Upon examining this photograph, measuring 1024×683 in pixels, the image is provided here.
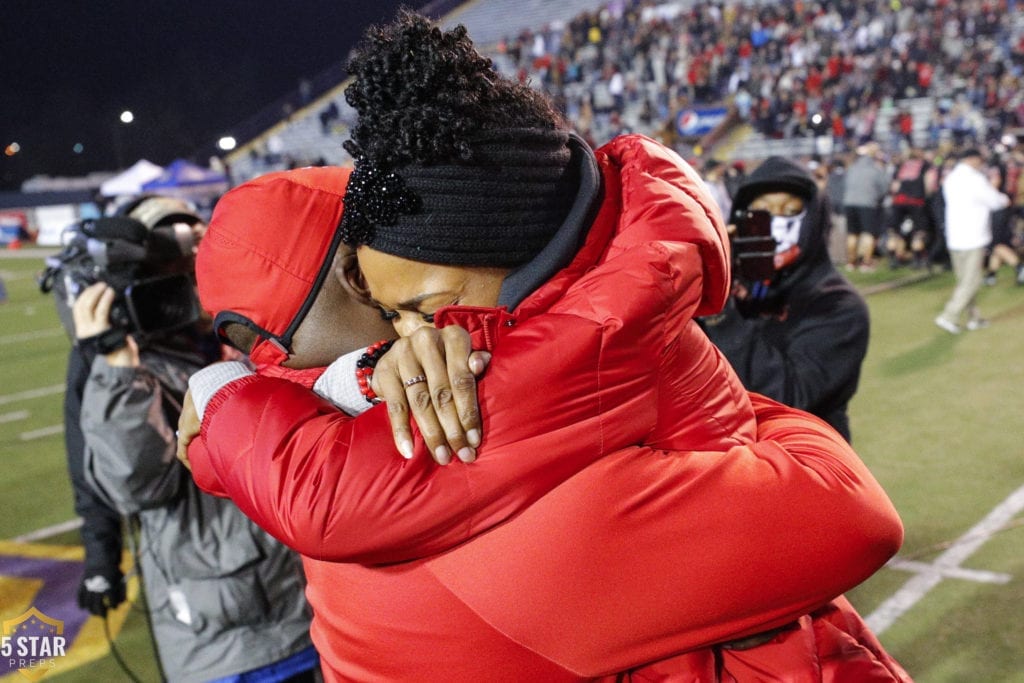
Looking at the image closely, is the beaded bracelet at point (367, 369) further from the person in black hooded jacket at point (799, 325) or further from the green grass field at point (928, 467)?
the green grass field at point (928, 467)

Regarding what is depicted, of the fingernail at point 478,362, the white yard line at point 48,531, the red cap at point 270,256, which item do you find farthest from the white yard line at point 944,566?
the white yard line at point 48,531

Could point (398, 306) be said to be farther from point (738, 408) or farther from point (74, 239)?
point (74, 239)

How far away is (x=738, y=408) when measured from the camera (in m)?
1.06

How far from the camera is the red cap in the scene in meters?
1.29

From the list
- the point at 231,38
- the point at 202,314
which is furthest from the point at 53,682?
the point at 231,38

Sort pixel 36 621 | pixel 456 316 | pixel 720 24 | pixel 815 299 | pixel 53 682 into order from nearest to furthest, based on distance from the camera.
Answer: pixel 456 316 → pixel 815 299 → pixel 53 682 → pixel 36 621 → pixel 720 24

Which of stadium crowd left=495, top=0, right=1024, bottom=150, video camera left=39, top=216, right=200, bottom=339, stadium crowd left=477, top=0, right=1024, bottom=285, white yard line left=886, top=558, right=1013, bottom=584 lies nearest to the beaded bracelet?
video camera left=39, top=216, right=200, bottom=339

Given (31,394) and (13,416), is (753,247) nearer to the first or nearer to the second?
(13,416)

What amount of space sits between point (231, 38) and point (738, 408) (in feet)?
185

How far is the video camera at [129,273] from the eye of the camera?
2227mm

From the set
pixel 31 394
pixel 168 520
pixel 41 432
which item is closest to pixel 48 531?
pixel 41 432

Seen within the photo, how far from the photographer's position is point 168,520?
7.07 ft

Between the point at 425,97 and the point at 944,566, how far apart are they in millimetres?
3914

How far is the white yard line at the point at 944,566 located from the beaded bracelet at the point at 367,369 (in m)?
3.09
